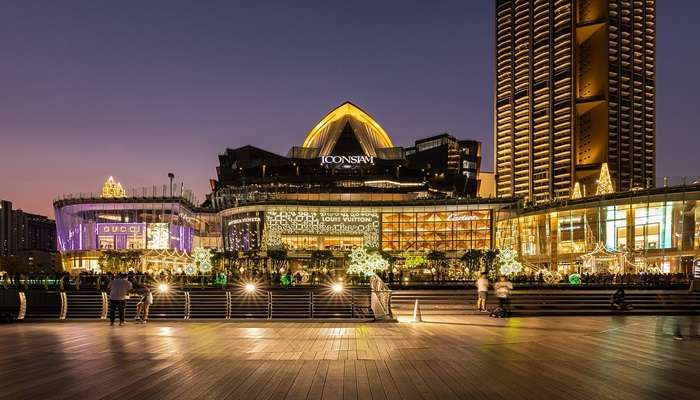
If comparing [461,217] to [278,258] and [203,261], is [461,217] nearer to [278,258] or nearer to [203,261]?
[278,258]

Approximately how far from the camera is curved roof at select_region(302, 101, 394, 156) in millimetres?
144500

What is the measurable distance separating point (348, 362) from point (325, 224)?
305 ft

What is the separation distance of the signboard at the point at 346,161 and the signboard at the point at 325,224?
2354cm

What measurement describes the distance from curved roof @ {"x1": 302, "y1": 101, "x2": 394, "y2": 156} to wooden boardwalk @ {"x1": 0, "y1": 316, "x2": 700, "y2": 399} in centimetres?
12286

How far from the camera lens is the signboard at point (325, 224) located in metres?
106

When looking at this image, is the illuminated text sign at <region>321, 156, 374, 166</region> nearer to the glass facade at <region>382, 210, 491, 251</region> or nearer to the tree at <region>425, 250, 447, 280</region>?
the glass facade at <region>382, 210, 491, 251</region>

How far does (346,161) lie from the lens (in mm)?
129625

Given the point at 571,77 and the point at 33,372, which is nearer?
the point at 33,372

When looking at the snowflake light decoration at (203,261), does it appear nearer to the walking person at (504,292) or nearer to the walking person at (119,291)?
the walking person at (119,291)

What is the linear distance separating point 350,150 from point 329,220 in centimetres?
4016

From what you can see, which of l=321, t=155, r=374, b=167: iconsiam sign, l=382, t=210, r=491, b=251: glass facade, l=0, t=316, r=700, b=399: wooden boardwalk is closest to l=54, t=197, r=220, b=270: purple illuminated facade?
l=321, t=155, r=374, b=167: iconsiam sign

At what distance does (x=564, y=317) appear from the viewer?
92.3ft

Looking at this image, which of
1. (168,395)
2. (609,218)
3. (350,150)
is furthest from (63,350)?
(350,150)

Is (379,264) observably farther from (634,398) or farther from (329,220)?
(634,398)
